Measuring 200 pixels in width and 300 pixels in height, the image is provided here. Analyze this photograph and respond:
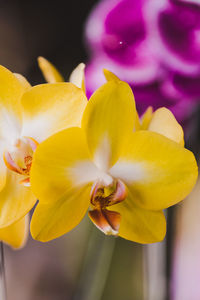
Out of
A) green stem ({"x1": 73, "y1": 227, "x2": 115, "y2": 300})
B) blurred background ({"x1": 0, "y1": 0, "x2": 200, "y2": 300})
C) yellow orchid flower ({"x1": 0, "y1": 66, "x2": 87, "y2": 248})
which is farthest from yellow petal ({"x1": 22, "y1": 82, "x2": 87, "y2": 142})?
green stem ({"x1": 73, "y1": 227, "x2": 115, "y2": 300})

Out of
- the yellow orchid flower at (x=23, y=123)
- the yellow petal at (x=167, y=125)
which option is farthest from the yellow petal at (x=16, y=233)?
the yellow petal at (x=167, y=125)

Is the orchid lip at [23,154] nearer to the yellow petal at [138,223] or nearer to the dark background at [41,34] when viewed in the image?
the yellow petal at [138,223]

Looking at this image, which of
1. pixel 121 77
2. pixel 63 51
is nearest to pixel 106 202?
pixel 121 77

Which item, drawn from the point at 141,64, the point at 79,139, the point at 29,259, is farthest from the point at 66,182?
the point at 29,259

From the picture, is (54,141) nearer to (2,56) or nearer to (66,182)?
(66,182)

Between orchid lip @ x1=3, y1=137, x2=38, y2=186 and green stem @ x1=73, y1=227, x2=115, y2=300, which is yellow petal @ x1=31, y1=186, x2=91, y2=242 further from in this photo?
green stem @ x1=73, y1=227, x2=115, y2=300

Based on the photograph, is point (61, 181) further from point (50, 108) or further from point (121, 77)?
point (121, 77)
